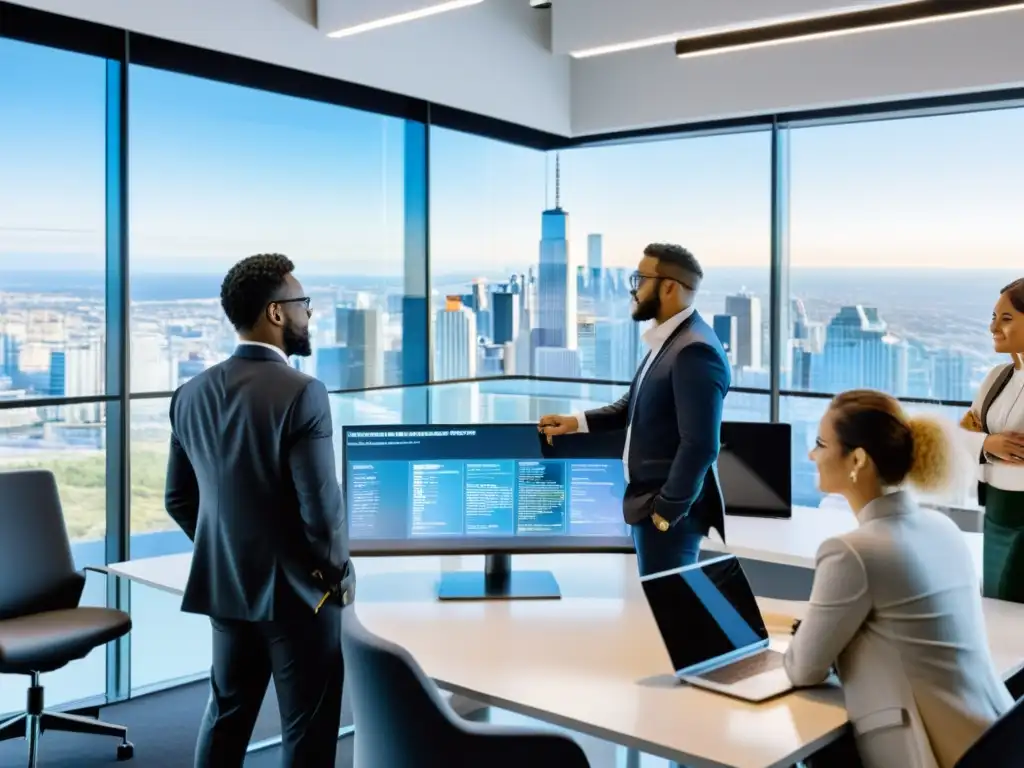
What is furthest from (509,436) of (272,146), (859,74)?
(859,74)

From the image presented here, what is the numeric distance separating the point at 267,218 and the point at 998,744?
12.6 feet

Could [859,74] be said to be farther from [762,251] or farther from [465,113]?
[465,113]

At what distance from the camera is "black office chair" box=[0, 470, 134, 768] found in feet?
11.7

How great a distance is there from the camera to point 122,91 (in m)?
4.25

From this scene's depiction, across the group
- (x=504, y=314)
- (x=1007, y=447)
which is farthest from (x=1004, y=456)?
(x=504, y=314)

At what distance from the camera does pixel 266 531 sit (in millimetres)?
2600

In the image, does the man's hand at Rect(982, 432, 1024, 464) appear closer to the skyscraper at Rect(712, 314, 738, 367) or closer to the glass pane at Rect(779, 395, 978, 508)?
the glass pane at Rect(779, 395, 978, 508)

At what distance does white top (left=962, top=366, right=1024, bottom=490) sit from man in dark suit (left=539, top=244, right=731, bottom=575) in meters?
0.68

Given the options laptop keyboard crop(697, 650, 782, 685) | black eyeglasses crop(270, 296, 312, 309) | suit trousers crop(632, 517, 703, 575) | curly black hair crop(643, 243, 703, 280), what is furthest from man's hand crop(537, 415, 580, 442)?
laptop keyboard crop(697, 650, 782, 685)

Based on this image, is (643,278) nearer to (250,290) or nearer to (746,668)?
(250,290)

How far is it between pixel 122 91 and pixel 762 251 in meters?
3.32

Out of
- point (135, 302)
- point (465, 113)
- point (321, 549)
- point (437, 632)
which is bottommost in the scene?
point (437, 632)

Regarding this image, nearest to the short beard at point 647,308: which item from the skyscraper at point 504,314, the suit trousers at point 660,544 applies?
the suit trousers at point 660,544

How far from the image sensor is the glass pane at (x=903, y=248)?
16.9 ft
